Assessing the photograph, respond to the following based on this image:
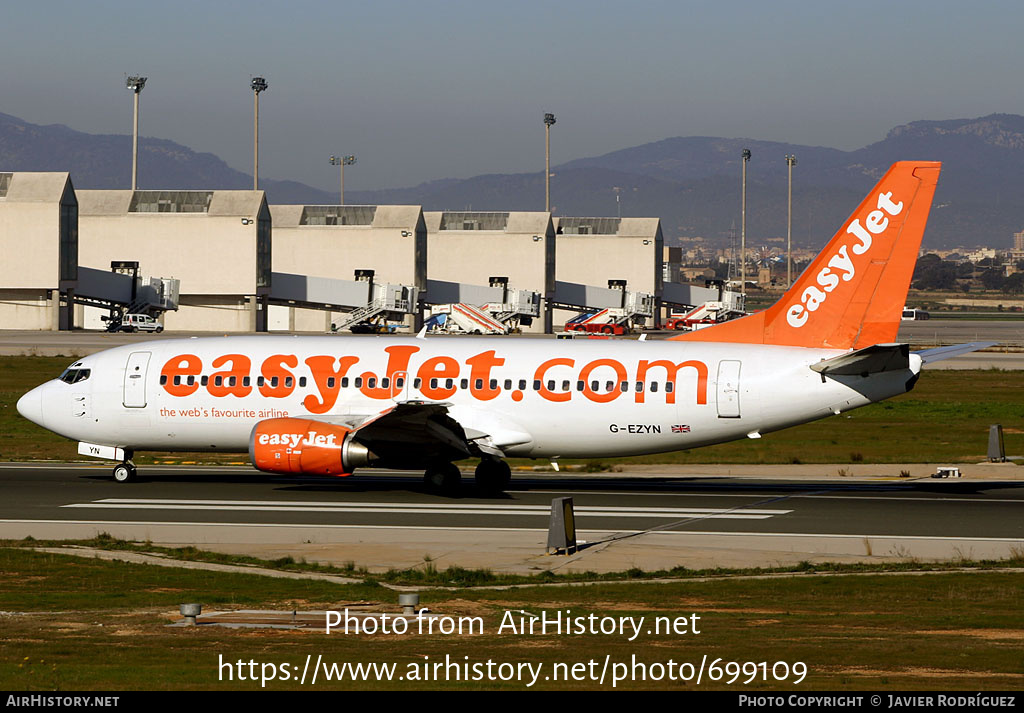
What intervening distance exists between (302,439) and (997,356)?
71.9 m

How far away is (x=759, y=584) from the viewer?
75.5 feet

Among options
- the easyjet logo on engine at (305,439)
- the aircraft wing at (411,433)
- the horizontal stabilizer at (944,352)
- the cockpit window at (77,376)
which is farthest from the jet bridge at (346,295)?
the horizontal stabilizer at (944,352)

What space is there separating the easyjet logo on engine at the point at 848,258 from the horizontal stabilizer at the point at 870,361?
1.79 m

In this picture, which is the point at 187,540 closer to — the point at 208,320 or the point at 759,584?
the point at 759,584

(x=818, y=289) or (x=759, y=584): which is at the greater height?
(x=818, y=289)

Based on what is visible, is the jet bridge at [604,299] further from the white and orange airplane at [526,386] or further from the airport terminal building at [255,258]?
the white and orange airplane at [526,386]

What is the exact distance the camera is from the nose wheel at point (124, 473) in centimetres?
3756

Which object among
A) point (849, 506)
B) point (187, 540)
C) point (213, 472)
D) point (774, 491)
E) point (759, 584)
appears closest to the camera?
point (759, 584)

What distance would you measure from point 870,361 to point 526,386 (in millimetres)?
8620

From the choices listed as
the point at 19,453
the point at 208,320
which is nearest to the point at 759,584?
the point at 19,453

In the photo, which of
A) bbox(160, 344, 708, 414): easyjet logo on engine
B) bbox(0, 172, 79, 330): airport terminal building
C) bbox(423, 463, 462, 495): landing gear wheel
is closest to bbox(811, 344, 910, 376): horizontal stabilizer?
bbox(160, 344, 708, 414): easyjet logo on engine

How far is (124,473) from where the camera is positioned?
3759 cm

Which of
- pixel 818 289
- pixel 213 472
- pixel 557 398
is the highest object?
pixel 818 289

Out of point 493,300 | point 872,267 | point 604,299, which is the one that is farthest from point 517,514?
point 604,299
